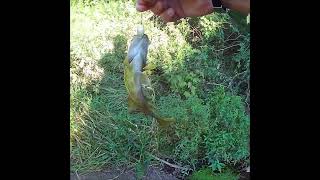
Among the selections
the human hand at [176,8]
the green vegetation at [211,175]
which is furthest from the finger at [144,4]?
the green vegetation at [211,175]

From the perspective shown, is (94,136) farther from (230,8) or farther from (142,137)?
(230,8)

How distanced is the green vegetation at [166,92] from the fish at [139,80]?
26 mm

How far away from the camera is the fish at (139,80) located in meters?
2.70

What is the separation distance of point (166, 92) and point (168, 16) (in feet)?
1.19

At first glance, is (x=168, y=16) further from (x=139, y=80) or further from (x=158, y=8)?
(x=139, y=80)

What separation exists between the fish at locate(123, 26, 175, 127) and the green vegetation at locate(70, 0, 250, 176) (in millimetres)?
26

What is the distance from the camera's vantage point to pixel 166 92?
2701 mm

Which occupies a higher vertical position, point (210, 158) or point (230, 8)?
point (230, 8)

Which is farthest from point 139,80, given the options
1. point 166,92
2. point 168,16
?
A: point 168,16

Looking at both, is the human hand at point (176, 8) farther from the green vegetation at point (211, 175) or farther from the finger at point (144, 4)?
the green vegetation at point (211, 175)
